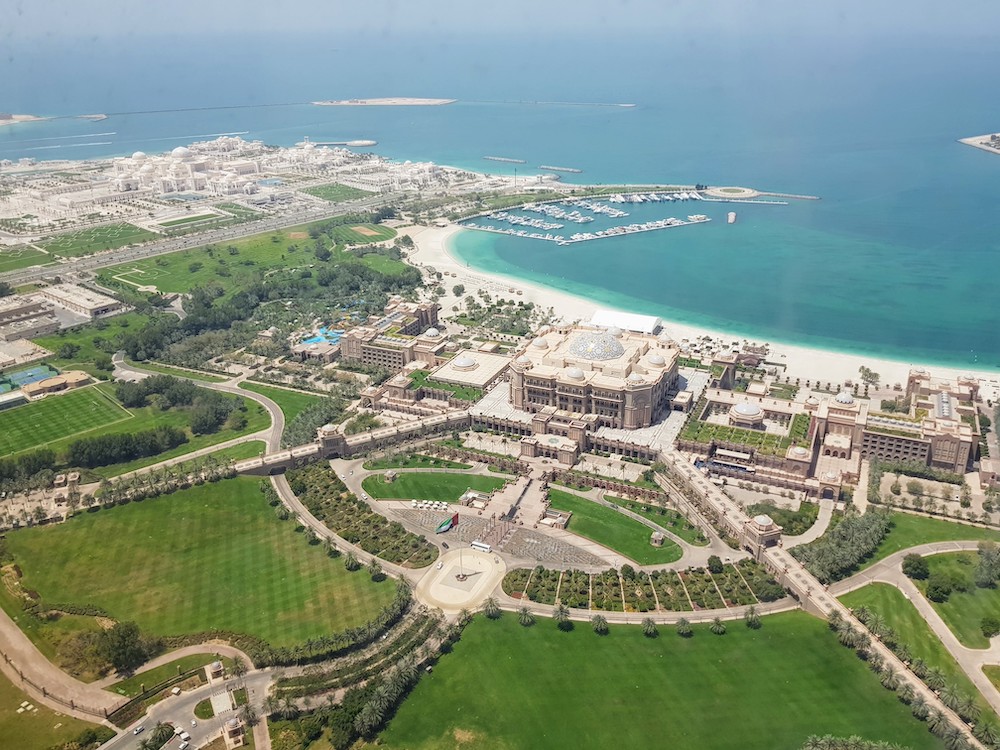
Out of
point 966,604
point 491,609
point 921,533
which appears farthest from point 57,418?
point 966,604

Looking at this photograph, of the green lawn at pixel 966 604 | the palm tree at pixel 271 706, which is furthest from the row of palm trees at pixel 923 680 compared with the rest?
the palm tree at pixel 271 706

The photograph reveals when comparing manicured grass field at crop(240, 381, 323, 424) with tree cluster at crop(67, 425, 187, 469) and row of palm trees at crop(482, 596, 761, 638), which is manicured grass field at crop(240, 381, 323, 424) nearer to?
tree cluster at crop(67, 425, 187, 469)

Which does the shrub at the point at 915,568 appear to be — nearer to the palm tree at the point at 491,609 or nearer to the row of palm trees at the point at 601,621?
the row of palm trees at the point at 601,621

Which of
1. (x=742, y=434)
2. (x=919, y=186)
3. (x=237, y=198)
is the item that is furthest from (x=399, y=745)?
(x=919, y=186)

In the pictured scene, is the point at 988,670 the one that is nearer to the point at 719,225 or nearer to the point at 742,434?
the point at 742,434

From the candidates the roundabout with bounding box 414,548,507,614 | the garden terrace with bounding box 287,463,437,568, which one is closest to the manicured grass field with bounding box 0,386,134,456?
the garden terrace with bounding box 287,463,437,568

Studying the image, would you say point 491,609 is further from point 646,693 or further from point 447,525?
point 646,693
